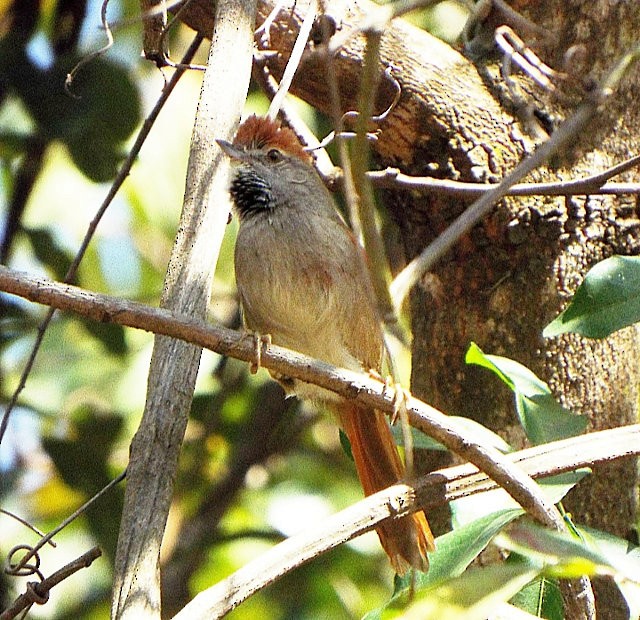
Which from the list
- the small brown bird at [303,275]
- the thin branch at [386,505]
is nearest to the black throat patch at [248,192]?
the small brown bird at [303,275]

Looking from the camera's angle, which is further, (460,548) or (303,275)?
(303,275)

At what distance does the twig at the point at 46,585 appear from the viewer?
6.64ft

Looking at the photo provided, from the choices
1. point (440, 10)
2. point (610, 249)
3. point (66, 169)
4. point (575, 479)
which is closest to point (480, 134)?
point (610, 249)

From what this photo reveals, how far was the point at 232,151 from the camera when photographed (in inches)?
114

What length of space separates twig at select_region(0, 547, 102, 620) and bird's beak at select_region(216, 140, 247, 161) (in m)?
1.07

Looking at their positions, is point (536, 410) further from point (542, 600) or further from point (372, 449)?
point (372, 449)

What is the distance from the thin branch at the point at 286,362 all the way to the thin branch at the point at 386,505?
135 millimetres

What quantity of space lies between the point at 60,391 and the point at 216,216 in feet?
8.76

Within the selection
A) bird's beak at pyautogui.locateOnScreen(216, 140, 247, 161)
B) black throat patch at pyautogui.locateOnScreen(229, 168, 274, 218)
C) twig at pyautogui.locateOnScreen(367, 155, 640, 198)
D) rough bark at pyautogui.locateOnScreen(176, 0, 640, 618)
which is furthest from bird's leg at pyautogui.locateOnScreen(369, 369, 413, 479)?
black throat patch at pyautogui.locateOnScreen(229, 168, 274, 218)

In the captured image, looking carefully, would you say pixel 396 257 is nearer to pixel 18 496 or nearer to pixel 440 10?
pixel 440 10

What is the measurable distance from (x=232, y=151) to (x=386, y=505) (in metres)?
1.27

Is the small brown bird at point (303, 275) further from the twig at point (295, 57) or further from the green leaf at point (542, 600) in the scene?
the green leaf at point (542, 600)

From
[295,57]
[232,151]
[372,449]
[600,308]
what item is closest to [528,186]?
[600,308]

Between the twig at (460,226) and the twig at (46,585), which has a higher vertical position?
the twig at (460,226)
